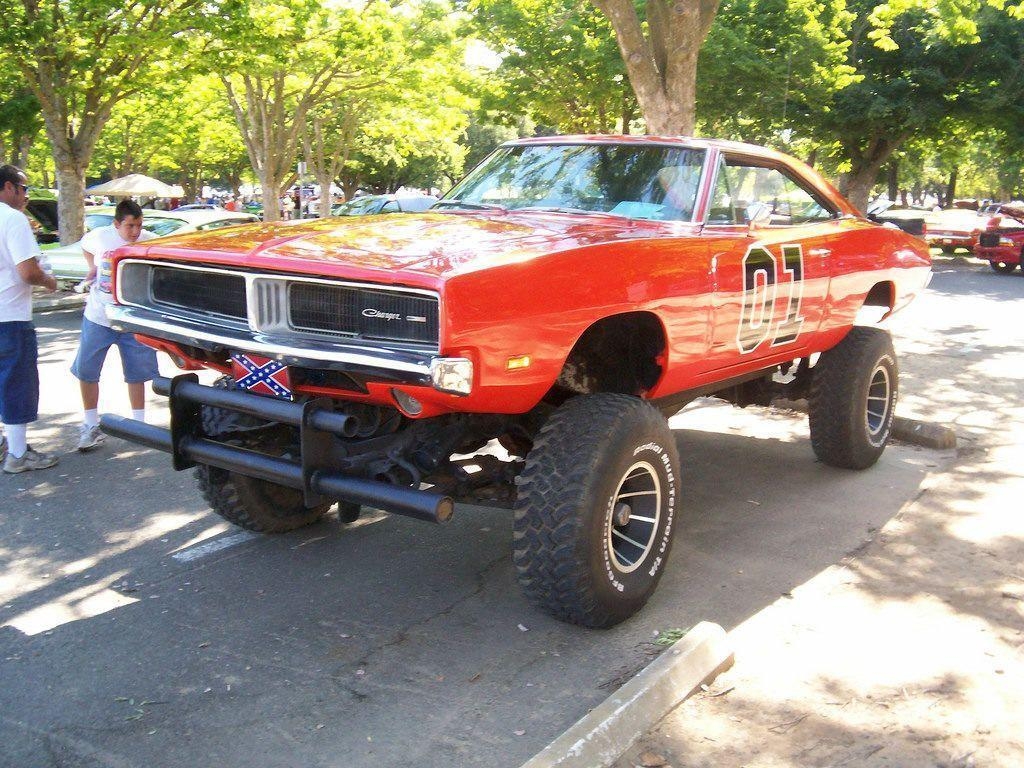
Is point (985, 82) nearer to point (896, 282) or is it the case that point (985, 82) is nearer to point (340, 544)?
point (896, 282)

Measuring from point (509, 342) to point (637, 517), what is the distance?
1.09 meters

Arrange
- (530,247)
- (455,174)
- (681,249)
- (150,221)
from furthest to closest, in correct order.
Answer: (455,174) → (150,221) → (681,249) → (530,247)

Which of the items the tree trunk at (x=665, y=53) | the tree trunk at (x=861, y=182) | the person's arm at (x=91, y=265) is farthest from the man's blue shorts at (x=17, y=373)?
the tree trunk at (x=861, y=182)

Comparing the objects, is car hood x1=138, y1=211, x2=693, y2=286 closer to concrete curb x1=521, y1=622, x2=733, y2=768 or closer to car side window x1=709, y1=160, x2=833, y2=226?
car side window x1=709, y1=160, x2=833, y2=226

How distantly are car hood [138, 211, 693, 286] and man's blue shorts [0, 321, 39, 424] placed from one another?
6.88 feet

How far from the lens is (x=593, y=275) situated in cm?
379

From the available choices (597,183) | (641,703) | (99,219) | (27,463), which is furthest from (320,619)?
(99,219)

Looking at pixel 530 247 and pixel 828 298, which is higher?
pixel 530 247

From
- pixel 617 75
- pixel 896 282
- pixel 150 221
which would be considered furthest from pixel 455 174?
pixel 896 282

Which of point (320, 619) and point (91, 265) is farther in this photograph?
point (91, 265)

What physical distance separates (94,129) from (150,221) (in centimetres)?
206

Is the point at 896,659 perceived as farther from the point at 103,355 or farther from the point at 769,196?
the point at 103,355

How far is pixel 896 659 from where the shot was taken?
378 centimetres

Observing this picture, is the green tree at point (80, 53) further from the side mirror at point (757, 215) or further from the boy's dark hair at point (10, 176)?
the side mirror at point (757, 215)
